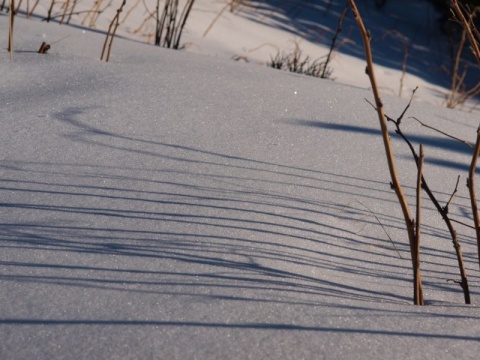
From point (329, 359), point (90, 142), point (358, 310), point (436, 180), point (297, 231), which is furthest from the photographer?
point (436, 180)

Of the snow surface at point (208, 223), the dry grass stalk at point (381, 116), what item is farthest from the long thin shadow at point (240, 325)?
the dry grass stalk at point (381, 116)

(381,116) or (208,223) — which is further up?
(381,116)

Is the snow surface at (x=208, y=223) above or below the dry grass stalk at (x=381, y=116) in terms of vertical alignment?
below

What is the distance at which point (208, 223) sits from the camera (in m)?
1.58

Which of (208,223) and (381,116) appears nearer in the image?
(381,116)

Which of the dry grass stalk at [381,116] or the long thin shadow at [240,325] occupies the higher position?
the dry grass stalk at [381,116]

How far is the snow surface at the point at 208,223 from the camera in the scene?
121cm

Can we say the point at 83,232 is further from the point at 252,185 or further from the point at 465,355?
the point at 465,355

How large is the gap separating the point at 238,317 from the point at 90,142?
878 millimetres

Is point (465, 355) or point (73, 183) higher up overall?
point (465, 355)

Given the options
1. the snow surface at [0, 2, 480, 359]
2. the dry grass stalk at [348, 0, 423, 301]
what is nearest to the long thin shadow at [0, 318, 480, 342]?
the snow surface at [0, 2, 480, 359]

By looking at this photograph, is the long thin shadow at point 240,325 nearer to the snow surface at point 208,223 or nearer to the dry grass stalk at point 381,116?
the snow surface at point 208,223

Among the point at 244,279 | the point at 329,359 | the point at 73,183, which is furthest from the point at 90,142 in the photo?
the point at 329,359

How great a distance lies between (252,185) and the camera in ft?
5.96
